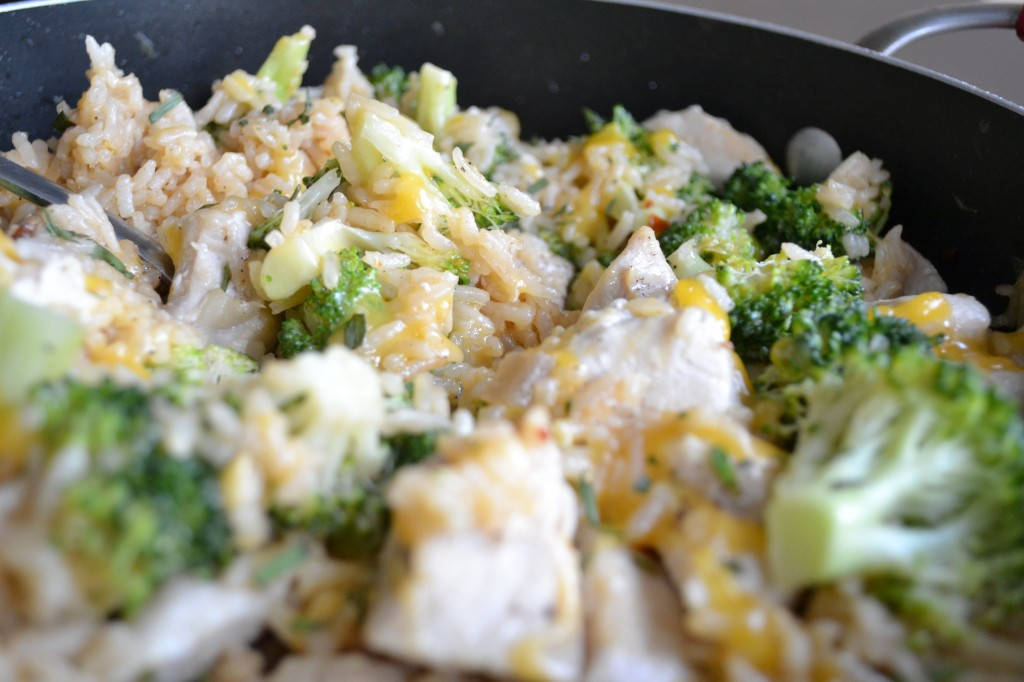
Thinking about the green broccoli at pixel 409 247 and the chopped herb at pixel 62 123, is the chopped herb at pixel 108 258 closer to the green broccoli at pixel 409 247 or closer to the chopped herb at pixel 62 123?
the green broccoli at pixel 409 247

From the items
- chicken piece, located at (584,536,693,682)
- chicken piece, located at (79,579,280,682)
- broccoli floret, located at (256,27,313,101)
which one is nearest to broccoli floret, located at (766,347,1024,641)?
chicken piece, located at (584,536,693,682)

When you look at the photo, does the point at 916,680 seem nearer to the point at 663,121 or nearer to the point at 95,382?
the point at 95,382

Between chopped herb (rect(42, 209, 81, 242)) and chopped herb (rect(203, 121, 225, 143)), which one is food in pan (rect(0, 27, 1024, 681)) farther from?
chopped herb (rect(203, 121, 225, 143))

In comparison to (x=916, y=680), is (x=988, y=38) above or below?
above

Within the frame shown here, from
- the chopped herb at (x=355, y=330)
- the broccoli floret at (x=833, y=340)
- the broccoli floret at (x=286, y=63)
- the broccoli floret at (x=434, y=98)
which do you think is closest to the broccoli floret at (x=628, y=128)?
the broccoli floret at (x=434, y=98)

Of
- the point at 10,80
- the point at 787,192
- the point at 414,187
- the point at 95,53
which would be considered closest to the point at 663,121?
the point at 787,192

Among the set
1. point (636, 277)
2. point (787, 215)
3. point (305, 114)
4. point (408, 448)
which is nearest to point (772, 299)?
point (636, 277)
